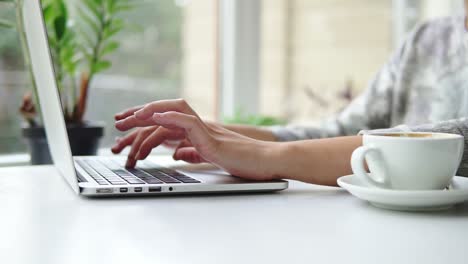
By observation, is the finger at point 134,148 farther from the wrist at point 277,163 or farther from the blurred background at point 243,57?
the blurred background at point 243,57

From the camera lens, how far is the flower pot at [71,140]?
50.1 inches

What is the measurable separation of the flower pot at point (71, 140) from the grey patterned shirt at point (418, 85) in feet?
1.79

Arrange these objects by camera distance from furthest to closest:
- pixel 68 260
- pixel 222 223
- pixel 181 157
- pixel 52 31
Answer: pixel 52 31 < pixel 181 157 < pixel 222 223 < pixel 68 260

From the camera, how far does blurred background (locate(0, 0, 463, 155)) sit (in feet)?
6.12

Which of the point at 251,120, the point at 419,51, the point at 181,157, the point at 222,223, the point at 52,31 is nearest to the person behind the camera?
the point at 222,223

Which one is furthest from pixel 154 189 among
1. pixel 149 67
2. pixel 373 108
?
pixel 149 67

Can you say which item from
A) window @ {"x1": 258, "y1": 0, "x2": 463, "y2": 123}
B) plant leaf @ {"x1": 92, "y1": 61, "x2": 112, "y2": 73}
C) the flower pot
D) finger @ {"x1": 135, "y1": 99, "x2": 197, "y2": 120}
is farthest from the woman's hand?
window @ {"x1": 258, "y1": 0, "x2": 463, "y2": 123}

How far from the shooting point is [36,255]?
0.46 metres

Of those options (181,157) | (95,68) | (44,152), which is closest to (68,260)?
(181,157)

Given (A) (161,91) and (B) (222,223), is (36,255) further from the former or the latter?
(A) (161,91)

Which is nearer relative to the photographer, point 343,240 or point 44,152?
point 343,240

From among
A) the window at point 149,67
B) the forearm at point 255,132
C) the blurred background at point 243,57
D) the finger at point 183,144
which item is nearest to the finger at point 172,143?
the finger at point 183,144

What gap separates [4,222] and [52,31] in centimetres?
88

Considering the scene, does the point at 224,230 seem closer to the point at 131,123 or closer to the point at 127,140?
the point at 131,123
